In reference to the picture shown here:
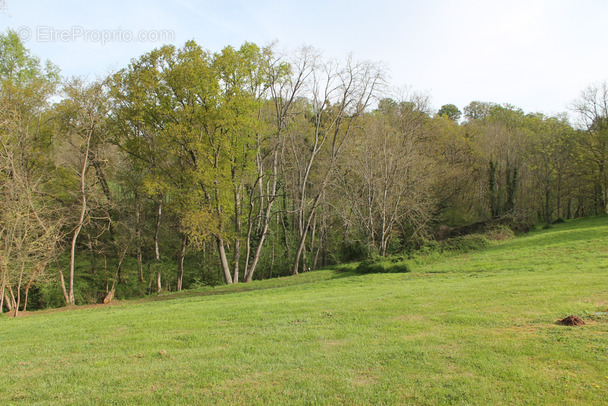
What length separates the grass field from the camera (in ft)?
15.9

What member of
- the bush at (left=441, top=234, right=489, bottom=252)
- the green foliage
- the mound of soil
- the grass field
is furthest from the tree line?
the green foliage

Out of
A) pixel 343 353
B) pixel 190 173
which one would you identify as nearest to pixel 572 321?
pixel 343 353

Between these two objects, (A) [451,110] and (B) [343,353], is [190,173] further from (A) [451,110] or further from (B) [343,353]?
(A) [451,110]

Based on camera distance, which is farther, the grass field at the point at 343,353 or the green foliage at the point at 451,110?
the green foliage at the point at 451,110

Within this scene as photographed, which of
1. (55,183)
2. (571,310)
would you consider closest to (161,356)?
(571,310)

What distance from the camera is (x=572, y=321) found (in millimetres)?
6586

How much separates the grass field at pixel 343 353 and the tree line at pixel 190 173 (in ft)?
37.2

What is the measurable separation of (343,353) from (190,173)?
734 inches

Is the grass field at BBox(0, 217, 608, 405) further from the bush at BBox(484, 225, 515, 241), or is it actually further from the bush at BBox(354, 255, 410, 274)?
the bush at BBox(484, 225, 515, 241)

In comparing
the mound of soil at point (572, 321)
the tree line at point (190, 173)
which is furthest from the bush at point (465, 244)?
the mound of soil at point (572, 321)

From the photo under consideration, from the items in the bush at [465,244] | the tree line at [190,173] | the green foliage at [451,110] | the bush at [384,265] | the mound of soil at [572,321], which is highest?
the green foliage at [451,110]

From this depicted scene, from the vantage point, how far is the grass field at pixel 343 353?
484 cm

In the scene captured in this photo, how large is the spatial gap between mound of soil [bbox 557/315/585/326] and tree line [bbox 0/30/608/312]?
16.7 metres

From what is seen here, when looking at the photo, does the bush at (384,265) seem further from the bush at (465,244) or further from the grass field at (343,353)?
the grass field at (343,353)
